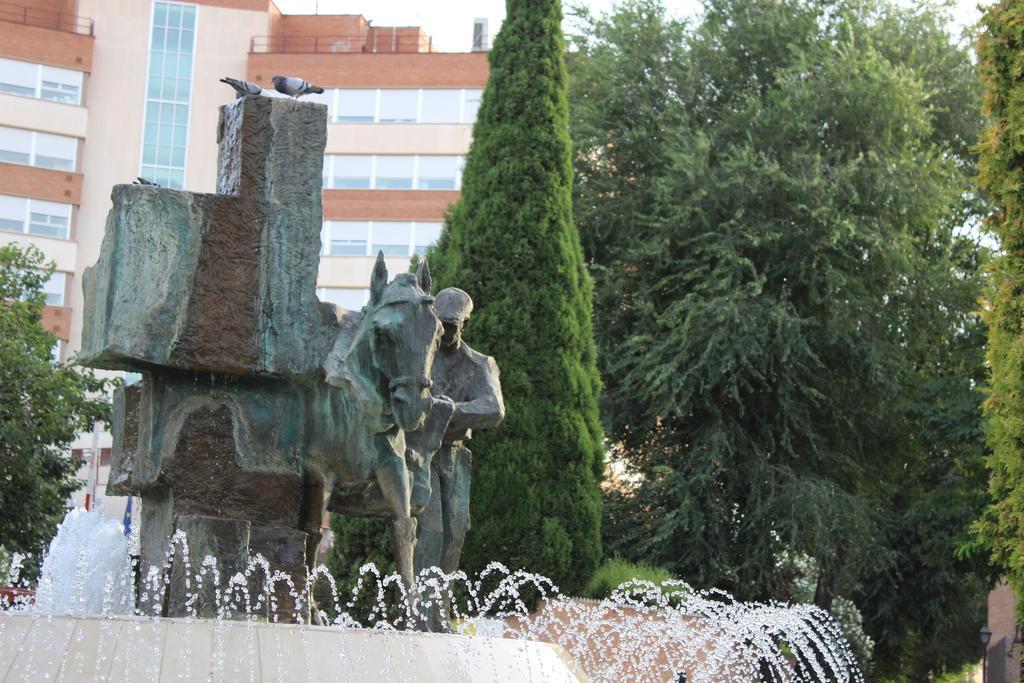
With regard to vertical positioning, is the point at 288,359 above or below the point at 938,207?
below

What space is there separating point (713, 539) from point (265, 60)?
24.9m

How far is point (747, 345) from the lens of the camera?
21812 millimetres

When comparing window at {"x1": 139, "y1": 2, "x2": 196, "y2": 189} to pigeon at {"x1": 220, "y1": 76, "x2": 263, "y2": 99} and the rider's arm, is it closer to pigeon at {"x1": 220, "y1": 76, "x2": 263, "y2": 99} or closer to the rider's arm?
the rider's arm

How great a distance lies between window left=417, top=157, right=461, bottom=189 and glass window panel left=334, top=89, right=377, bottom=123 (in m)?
2.04

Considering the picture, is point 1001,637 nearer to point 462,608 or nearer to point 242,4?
point 462,608

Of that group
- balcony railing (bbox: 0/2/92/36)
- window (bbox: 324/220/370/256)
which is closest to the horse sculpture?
window (bbox: 324/220/370/256)

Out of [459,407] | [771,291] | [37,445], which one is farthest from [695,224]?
[459,407]

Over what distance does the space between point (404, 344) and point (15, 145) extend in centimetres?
3746

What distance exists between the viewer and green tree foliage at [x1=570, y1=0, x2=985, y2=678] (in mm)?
22016

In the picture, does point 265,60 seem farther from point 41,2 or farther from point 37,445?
point 37,445

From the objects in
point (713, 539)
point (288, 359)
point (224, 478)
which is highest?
point (288, 359)

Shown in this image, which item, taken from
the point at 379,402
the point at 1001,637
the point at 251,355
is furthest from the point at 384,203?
the point at 379,402

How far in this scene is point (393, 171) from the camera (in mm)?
41688

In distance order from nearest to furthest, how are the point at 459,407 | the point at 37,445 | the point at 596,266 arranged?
the point at 459,407 → the point at 37,445 → the point at 596,266
